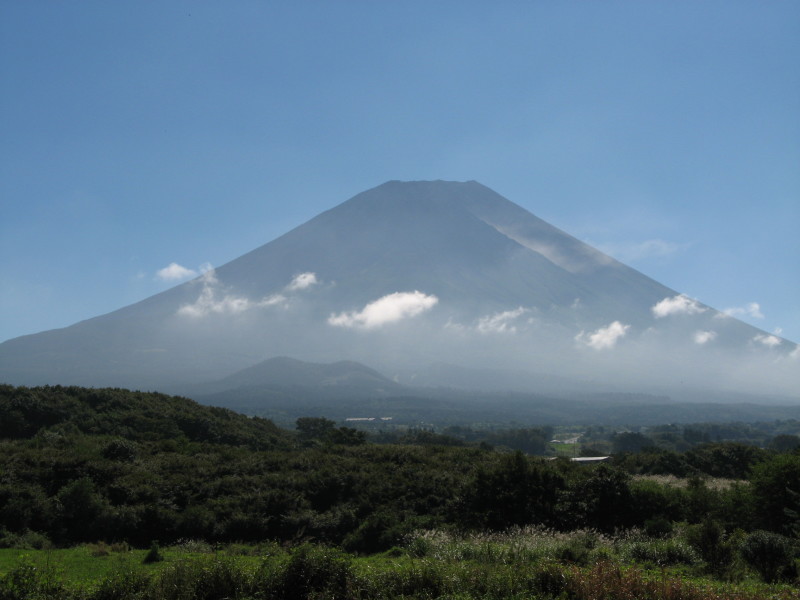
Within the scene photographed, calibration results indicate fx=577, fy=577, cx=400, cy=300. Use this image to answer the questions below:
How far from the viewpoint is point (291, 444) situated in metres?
32.2

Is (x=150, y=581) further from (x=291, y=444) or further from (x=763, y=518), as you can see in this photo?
(x=291, y=444)

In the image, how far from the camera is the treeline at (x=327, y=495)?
1524 cm

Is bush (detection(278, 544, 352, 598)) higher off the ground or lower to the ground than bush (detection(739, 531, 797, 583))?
higher

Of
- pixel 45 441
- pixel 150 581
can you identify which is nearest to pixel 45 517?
pixel 45 441

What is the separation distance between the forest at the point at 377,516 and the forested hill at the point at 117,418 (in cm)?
15

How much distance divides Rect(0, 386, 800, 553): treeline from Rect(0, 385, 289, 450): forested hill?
13.0ft

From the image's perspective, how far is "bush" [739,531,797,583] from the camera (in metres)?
8.94

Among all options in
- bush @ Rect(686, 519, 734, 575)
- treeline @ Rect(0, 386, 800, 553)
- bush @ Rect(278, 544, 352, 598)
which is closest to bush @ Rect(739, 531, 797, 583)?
bush @ Rect(686, 519, 734, 575)

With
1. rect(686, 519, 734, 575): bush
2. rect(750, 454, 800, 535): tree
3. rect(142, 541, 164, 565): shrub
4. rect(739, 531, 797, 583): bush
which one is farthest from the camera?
rect(750, 454, 800, 535): tree

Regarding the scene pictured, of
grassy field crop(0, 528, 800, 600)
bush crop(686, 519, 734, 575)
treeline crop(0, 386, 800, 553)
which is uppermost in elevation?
grassy field crop(0, 528, 800, 600)

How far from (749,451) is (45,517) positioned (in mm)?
30561

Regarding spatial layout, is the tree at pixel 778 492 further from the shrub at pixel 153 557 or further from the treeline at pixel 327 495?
the shrub at pixel 153 557

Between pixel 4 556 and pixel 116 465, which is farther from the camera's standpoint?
pixel 116 465

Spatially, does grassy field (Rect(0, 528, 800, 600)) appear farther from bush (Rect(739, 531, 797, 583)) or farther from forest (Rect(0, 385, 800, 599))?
bush (Rect(739, 531, 797, 583))
